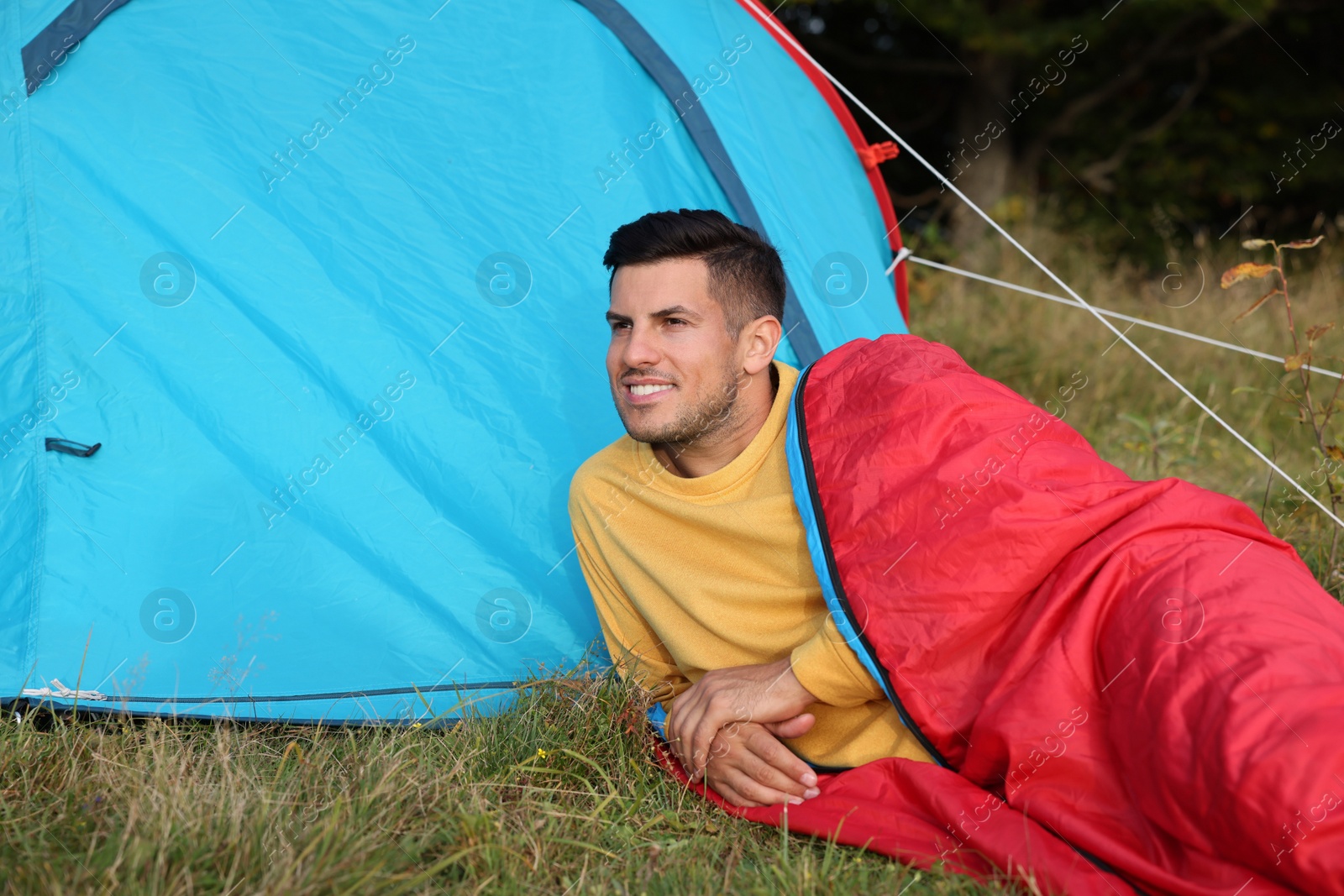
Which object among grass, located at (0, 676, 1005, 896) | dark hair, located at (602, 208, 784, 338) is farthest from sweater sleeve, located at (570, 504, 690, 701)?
dark hair, located at (602, 208, 784, 338)

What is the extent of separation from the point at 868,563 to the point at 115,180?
1817mm

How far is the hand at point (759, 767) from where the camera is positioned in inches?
74.3

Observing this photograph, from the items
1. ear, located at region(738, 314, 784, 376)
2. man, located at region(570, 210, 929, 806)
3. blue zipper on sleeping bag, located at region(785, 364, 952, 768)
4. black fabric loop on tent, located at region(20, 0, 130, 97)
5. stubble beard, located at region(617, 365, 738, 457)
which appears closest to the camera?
blue zipper on sleeping bag, located at region(785, 364, 952, 768)

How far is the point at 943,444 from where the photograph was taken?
1849mm

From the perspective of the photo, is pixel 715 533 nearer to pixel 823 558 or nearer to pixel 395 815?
pixel 823 558

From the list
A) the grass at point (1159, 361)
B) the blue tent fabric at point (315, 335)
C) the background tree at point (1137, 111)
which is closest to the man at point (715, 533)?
the blue tent fabric at point (315, 335)

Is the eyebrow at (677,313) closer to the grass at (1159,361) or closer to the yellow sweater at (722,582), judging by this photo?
the yellow sweater at (722,582)

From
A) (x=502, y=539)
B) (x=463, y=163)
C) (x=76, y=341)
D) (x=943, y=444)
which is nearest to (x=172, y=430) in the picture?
(x=76, y=341)

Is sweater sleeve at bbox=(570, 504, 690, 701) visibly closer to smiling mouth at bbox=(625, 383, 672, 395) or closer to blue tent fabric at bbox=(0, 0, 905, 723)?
blue tent fabric at bbox=(0, 0, 905, 723)

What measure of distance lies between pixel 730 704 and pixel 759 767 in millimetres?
118

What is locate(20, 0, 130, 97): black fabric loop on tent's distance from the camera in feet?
7.77

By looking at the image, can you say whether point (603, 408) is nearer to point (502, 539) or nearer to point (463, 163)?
point (502, 539)

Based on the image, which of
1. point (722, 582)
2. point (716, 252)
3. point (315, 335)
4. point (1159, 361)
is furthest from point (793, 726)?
point (1159, 361)

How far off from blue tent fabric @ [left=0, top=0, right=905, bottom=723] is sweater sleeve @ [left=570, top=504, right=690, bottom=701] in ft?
0.59
